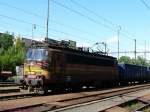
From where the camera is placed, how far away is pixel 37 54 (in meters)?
23.8

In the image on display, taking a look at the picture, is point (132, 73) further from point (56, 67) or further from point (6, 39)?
point (6, 39)

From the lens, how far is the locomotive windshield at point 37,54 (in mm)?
23250

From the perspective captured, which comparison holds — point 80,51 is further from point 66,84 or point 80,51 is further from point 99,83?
point 99,83

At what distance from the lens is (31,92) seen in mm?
24438

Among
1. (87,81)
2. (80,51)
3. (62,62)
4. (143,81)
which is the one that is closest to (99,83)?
(87,81)

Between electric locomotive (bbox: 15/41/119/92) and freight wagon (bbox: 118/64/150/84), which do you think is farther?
freight wagon (bbox: 118/64/150/84)

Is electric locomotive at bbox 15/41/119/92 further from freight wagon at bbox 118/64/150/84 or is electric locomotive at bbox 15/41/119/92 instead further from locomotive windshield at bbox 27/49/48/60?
freight wagon at bbox 118/64/150/84

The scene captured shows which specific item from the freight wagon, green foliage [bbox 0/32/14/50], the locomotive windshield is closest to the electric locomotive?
the locomotive windshield

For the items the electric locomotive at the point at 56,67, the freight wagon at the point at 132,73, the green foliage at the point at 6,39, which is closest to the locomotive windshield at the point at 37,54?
the electric locomotive at the point at 56,67

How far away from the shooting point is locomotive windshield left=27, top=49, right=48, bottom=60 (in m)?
23.2

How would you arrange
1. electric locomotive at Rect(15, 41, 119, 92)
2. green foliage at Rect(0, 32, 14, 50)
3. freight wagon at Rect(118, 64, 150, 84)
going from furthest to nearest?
green foliage at Rect(0, 32, 14, 50) < freight wagon at Rect(118, 64, 150, 84) < electric locomotive at Rect(15, 41, 119, 92)

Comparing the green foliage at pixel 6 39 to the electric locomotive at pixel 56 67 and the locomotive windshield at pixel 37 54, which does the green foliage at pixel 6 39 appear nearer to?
the electric locomotive at pixel 56 67

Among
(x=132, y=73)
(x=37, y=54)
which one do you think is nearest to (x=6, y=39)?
(x=132, y=73)

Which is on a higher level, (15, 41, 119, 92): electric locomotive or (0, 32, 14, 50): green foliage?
(0, 32, 14, 50): green foliage
